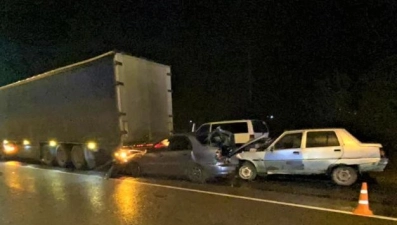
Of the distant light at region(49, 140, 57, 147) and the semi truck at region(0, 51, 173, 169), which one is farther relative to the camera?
the distant light at region(49, 140, 57, 147)

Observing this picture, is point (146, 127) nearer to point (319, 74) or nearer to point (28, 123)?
point (28, 123)

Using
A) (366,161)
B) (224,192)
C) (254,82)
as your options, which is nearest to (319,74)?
(254,82)

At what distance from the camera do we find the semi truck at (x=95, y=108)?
14.7m

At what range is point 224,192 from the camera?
35.1 feet

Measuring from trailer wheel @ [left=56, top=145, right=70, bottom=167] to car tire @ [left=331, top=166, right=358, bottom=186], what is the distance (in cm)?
1041

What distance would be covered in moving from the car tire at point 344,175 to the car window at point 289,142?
115cm

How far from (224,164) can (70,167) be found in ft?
25.6

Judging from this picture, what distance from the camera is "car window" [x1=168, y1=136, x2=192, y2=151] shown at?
12.9 meters

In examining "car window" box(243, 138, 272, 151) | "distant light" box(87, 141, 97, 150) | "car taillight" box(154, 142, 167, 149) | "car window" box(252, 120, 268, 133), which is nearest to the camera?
"car window" box(243, 138, 272, 151)

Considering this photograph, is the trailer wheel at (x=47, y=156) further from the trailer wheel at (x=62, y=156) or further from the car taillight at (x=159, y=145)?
the car taillight at (x=159, y=145)

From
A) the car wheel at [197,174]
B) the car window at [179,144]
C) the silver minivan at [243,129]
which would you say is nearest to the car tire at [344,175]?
the car wheel at [197,174]

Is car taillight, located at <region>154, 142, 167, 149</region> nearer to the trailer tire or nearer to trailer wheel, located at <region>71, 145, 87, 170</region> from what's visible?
trailer wheel, located at <region>71, 145, 87, 170</region>

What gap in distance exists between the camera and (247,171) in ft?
42.1

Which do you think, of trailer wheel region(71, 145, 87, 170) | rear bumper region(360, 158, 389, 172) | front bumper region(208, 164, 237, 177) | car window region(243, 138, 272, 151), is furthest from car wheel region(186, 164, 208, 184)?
trailer wheel region(71, 145, 87, 170)
